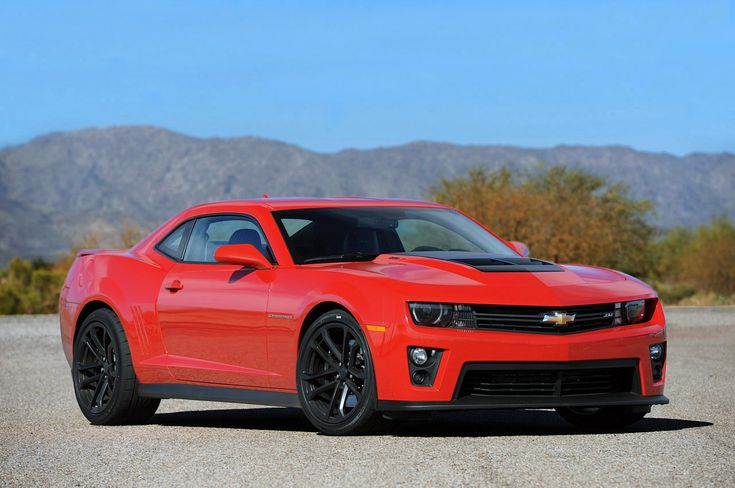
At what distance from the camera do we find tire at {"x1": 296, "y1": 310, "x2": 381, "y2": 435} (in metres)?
8.05

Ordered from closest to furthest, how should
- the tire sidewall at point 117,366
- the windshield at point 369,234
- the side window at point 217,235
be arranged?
the windshield at point 369,234
the side window at point 217,235
the tire sidewall at point 117,366

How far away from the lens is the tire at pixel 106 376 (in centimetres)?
1002

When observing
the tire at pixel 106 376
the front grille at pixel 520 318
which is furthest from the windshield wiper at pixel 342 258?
the tire at pixel 106 376

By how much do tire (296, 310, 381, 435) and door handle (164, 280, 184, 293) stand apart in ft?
5.07

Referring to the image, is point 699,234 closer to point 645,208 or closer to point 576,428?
point 645,208

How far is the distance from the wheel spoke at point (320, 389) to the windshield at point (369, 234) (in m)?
0.96

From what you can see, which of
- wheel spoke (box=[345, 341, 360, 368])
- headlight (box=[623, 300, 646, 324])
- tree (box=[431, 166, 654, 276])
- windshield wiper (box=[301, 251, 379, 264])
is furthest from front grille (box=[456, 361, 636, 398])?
tree (box=[431, 166, 654, 276])

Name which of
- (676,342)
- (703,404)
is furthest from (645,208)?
(703,404)

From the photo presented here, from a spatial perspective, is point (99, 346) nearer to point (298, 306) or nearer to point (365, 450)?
point (298, 306)

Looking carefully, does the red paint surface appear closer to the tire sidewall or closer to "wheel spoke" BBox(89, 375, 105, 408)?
the tire sidewall

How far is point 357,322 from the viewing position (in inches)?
318

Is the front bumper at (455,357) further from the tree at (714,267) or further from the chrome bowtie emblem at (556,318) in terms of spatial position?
the tree at (714,267)

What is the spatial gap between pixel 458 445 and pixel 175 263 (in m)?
3.05

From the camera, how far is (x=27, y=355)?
20.9 meters
